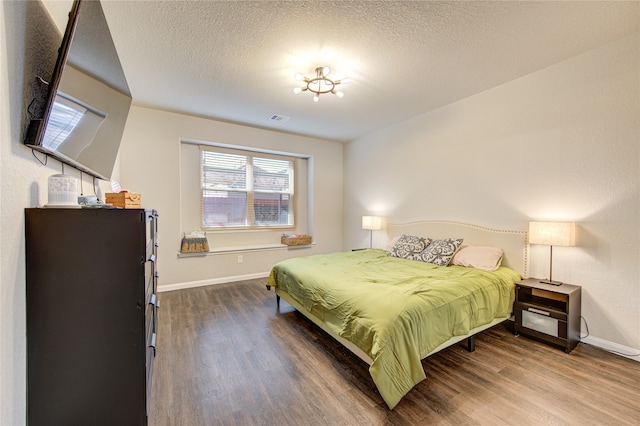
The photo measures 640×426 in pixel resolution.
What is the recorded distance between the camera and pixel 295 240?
199 inches

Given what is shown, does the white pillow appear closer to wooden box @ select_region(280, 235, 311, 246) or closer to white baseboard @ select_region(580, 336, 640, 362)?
white baseboard @ select_region(580, 336, 640, 362)

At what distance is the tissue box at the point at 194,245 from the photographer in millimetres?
3999

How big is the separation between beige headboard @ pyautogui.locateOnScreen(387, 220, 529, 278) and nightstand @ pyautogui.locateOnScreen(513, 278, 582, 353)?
11.8 inches

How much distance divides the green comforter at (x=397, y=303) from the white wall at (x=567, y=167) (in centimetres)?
66

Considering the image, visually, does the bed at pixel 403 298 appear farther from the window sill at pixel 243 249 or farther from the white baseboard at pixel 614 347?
the window sill at pixel 243 249

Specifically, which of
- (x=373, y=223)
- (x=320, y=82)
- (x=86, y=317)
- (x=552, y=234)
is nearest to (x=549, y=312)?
(x=552, y=234)

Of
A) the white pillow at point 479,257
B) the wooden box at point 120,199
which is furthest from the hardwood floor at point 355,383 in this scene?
the wooden box at point 120,199

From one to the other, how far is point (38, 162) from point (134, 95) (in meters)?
2.66

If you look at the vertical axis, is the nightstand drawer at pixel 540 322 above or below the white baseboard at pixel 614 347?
above

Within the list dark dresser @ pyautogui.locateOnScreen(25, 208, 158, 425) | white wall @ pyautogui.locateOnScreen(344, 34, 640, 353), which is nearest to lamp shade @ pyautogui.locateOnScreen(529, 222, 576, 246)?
white wall @ pyautogui.locateOnScreen(344, 34, 640, 353)

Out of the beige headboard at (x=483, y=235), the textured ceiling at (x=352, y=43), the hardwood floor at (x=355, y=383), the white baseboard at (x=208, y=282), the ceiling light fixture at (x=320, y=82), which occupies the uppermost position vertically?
the textured ceiling at (x=352, y=43)

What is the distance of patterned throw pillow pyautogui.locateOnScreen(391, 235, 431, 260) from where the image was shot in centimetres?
350

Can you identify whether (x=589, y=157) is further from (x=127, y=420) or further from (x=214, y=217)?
(x=214, y=217)

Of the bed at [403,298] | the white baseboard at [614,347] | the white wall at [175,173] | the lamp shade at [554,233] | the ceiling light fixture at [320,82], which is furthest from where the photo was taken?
the white wall at [175,173]
